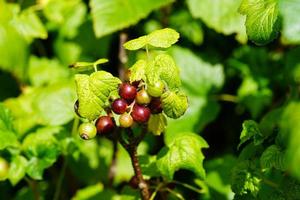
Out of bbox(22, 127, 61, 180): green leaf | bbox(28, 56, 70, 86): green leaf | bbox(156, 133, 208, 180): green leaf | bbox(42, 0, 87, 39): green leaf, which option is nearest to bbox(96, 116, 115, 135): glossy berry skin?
bbox(156, 133, 208, 180): green leaf

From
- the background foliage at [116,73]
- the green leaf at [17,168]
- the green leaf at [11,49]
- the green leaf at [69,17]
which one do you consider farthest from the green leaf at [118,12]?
the green leaf at [17,168]

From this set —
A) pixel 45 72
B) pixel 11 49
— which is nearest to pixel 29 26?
pixel 11 49

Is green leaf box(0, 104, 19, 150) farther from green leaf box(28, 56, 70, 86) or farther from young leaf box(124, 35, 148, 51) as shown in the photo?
green leaf box(28, 56, 70, 86)

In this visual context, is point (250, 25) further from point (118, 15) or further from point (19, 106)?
point (19, 106)

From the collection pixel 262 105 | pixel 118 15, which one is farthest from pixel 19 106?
pixel 262 105

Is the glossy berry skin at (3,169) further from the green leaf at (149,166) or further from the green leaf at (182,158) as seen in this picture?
the green leaf at (182,158)

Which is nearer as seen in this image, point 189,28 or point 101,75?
→ point 101,75

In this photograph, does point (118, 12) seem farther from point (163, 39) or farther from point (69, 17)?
point (163, 39)

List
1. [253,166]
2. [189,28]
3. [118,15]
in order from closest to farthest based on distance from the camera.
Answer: [253,166], [118,15], [189,28]

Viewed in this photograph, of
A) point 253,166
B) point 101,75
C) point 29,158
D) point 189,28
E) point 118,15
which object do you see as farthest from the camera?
point 189,28
